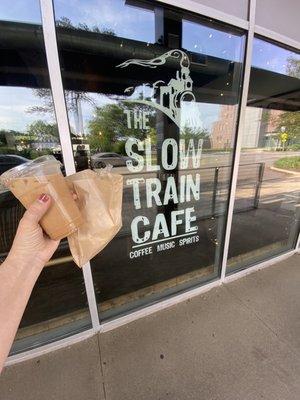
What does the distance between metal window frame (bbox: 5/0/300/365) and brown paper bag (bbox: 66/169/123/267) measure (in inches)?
27.8

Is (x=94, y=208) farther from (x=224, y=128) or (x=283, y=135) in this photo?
(x=283, y=135)

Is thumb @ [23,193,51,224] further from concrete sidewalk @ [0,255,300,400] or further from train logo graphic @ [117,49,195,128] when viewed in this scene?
concrete sidewalk @ [0,255,300,400]

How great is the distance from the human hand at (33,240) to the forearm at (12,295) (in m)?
0.02

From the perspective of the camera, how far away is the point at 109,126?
2.04 m

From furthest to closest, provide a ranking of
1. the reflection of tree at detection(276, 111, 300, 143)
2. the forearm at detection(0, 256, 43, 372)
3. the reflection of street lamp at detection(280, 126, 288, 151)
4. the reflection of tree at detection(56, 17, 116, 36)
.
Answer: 1. the reflection of street lamp at detection(280, 126, 288, 151)
2. the reflection of tree at detection(276, 111, 300, 143)
3. the reflection of tree at detection(56, 17, 116, 36)
4. the forearm at detection(0, 256, 43, 372)

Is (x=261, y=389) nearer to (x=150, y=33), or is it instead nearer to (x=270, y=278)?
(x=270, y=278)

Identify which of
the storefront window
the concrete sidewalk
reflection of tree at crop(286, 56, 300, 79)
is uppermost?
reflection of tree at crop(286, 56, 300, 79)

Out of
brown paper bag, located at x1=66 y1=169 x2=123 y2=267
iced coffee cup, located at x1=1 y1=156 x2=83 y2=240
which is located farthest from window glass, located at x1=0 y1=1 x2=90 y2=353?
brown paper bag, located at x1=66 y1=169 x2=123 y2=267

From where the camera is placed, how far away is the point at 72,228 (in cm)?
99

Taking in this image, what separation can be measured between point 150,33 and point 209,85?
2.49 feet

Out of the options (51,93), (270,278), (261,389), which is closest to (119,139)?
(51,93)

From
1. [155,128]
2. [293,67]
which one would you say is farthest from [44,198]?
[293,67]

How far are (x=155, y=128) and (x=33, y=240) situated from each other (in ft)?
5.17

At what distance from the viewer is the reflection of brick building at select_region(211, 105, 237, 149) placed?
7.59 feet
